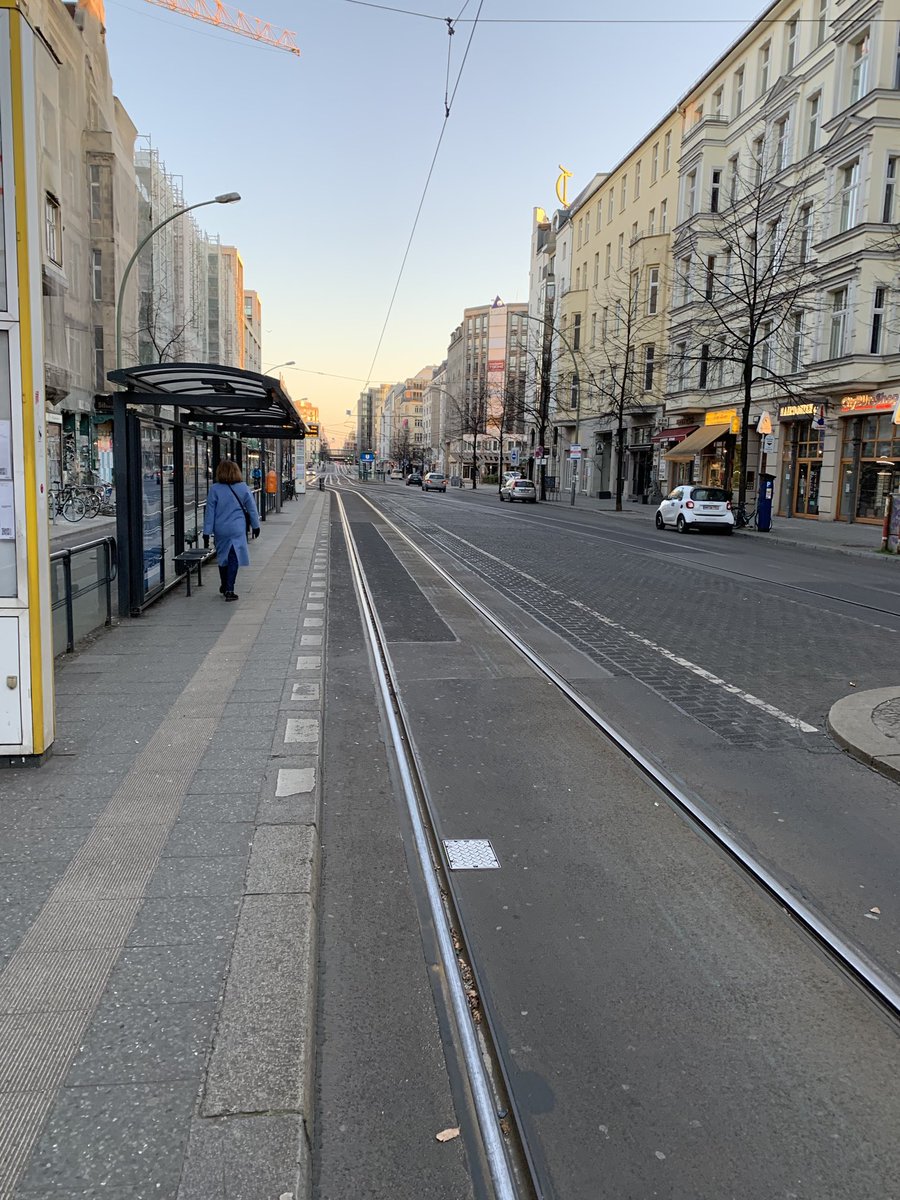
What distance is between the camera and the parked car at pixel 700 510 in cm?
2725

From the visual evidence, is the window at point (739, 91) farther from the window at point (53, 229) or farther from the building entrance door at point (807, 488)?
the window at point (53, 229)

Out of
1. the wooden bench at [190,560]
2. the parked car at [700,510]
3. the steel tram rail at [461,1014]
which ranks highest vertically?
the parked car at [700,510]

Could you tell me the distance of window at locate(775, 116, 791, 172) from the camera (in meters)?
32.2

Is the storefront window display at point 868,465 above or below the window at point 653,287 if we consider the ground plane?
below

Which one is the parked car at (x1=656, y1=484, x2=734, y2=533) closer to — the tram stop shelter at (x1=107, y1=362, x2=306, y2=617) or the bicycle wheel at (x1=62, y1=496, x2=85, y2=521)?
the tram stop shelter at (x1=107, y1=362, x2=306, y2=617)

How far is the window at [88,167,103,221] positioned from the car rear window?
88.5ft

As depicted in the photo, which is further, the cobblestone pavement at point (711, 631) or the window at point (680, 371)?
the window at point (680, 371)

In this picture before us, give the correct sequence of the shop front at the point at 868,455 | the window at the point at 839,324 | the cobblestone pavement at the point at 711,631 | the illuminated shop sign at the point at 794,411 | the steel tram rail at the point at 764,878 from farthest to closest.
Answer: the illuminated shop sign at the point at 794,411 → the window at the point at 839,324 → the shop front at the point at 868,455 → the cobblestone pavement at the point at 711,631 → the steel tram rail at the point at 764,878

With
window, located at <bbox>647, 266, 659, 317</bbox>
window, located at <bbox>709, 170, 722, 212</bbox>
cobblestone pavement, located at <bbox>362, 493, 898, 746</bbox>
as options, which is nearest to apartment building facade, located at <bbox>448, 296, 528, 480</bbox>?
window, located at <bbox>647, 266, 659, 317</bbox>

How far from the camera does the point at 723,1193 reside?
2.26 m

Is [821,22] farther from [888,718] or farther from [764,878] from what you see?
[764,878]

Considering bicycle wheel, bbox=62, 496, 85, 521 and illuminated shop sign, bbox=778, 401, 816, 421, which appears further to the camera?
illuminated shop sign, bbox=778, 401, 816, 421

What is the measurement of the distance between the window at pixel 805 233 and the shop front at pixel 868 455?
5869mm

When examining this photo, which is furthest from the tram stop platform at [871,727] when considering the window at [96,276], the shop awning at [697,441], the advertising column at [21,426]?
the window at [96,276]
